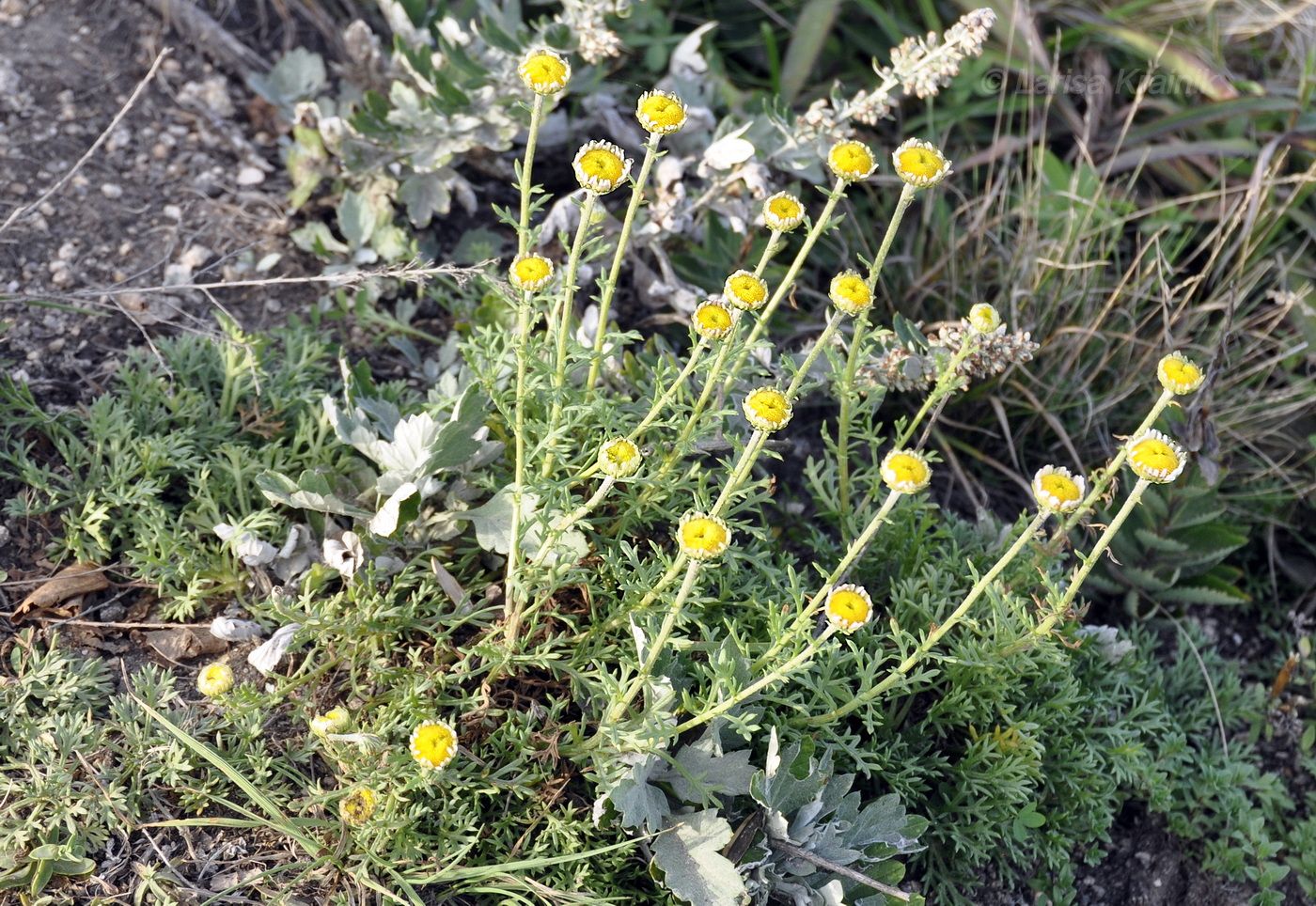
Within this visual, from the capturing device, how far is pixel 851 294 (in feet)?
5.86

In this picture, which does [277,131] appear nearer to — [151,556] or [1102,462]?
[151,556]

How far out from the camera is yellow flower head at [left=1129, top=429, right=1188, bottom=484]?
5.46ft

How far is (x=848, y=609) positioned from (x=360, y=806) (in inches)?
31.6

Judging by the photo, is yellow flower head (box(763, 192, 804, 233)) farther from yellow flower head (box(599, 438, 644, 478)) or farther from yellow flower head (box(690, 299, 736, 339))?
yellow flower head (box(599, 438, 644, 478))

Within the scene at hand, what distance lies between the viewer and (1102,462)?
2969 millimetres

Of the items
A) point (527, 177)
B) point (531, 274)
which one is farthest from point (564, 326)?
point (527, 177)

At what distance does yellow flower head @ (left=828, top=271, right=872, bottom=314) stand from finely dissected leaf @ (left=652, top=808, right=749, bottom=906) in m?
0.81

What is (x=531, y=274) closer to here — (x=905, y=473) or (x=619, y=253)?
(x=619, y=253)

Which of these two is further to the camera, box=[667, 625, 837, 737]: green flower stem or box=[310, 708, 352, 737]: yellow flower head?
box=[310, 708, 352, 737]: yellow flower head

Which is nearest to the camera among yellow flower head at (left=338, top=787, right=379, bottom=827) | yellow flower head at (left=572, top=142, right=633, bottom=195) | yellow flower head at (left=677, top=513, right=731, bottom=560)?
yellow flower head at (left=677, top=513, right=731, bottom=560)

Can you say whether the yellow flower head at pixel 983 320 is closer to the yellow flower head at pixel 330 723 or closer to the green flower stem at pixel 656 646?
the green flower stem at pixel 656 646

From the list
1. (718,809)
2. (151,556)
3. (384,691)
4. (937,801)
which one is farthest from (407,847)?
(937,801)

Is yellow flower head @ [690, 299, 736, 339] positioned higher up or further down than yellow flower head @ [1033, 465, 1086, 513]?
higher up

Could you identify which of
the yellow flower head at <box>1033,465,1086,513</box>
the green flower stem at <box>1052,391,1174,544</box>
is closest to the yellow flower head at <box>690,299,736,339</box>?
the yellow flower head at <box>1033,465,1086,513</box>
